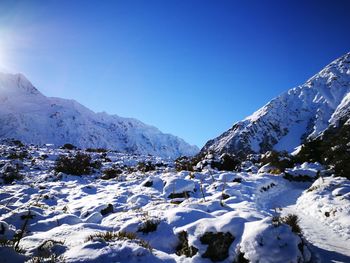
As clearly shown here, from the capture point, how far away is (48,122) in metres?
124

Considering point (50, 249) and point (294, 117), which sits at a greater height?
point (294, 117)

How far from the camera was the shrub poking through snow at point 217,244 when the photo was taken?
683 centimetres

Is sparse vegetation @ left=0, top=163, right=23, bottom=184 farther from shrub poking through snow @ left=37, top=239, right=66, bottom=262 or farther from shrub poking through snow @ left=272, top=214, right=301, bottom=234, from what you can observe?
shrub poking through snow @ left=272, top=214, right=301, bottom=234

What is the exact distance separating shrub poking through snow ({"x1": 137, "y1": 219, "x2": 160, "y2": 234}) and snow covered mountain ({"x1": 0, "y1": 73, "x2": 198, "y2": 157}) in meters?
104

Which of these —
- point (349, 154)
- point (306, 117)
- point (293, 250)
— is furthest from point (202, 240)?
point (306, 117)

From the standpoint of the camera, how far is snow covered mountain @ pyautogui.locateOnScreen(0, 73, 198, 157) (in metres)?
109

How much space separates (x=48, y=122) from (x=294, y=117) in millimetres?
A: 128073

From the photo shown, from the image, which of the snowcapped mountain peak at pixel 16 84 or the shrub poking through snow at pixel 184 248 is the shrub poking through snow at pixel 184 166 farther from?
the snowcapped mountain peak at pixel 16 84

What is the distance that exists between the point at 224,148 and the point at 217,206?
387 ft

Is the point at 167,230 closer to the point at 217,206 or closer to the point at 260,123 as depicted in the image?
the point at 217,206

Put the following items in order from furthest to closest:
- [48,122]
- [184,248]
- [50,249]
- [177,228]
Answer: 1. [48,122]
2. [177,228]
3. [184,248]
4. [50,249]

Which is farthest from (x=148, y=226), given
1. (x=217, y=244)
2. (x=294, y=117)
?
(x=294, y=117)

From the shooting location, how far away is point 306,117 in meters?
146

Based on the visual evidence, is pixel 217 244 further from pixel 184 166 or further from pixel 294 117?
pixel 294 117
